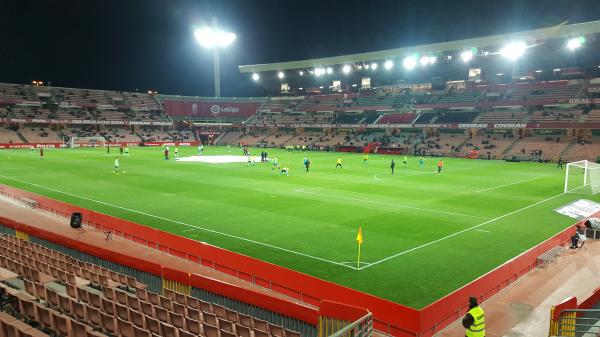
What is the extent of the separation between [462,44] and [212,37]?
182 ft

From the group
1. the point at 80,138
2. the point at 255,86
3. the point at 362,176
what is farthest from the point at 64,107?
the point at 362,176

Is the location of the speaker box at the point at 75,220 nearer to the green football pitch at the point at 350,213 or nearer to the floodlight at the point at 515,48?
the green football pitch at the point at 350,213

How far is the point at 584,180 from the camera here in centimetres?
3391

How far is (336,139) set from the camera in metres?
86.6

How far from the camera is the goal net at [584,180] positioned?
103ft

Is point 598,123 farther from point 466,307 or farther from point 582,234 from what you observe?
point 466,307

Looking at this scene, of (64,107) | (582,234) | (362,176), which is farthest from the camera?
(64,107)

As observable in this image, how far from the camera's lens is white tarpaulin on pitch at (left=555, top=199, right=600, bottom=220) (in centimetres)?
2368

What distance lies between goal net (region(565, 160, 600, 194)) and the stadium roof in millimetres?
28017

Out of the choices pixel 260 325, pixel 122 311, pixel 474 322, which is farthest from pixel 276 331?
pixel 474 322

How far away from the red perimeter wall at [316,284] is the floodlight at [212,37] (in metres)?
84.0

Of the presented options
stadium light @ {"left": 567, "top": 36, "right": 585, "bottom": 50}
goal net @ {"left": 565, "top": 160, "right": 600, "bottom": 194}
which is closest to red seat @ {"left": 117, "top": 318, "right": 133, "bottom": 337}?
goal net @ {"left": 565, "top": 160, "right": 600, "bottom": 194}

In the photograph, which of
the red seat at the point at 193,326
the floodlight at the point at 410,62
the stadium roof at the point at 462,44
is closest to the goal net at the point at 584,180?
the stadium roof at the point at 462,44

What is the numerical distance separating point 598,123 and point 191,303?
216 feet
